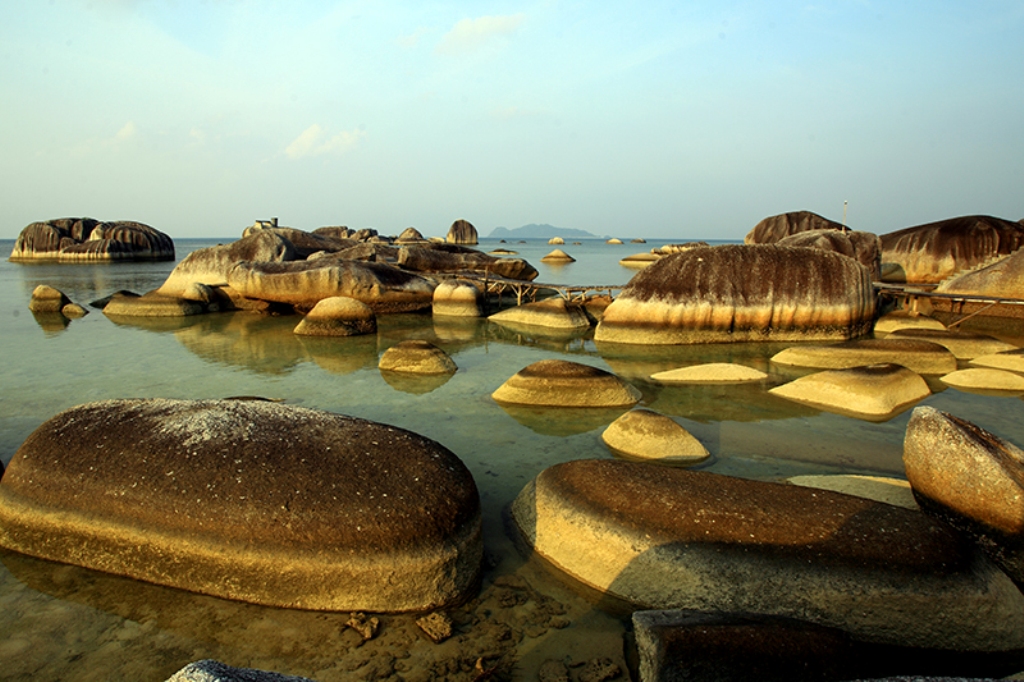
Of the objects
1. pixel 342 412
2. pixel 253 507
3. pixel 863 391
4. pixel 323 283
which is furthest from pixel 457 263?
pixel 253 507

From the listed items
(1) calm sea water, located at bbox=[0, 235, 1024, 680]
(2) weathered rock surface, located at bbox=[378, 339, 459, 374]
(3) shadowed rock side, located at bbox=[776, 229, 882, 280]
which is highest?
(3) shadowed rock side, located at bbox=[776, 229, 882, 280]

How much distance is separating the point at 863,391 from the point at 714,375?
249 centimetres

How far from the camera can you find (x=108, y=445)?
186 inches

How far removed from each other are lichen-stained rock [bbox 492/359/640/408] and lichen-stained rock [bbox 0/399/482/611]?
400 centimetres

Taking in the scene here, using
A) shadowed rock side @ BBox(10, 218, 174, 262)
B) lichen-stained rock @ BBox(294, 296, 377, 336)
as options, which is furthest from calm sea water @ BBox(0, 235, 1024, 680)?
shadowed rock side @ BBox(10, 218, 174, 262)

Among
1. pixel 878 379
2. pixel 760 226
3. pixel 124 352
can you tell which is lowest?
pixel 124 352

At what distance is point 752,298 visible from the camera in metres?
14.2

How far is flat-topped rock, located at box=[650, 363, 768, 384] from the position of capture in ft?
34.8

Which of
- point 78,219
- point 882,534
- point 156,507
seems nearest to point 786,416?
point 882,534

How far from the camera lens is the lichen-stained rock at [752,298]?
14195mm

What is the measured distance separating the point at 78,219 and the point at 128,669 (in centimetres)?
6323

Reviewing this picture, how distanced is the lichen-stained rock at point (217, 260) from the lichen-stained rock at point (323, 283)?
1513mm

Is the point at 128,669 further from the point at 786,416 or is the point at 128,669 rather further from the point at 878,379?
the point at 878,379

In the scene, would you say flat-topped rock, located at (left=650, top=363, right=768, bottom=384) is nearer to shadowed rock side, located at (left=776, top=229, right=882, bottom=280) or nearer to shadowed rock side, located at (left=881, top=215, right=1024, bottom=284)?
shadowed rock side, located at (left=776, top=229, right=882, bottom=280)
